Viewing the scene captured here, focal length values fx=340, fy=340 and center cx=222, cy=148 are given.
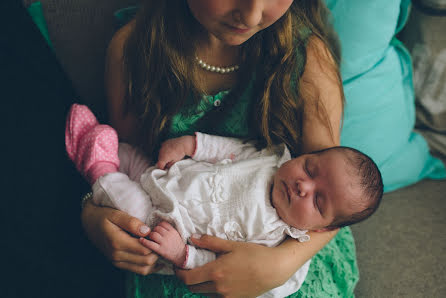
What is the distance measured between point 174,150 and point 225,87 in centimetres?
24

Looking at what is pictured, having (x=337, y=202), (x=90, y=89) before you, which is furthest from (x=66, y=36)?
(x=337, y=202)

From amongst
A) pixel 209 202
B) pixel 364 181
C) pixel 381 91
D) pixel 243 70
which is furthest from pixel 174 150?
pixel 381 91

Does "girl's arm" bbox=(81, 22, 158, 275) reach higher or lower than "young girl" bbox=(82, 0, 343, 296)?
lower

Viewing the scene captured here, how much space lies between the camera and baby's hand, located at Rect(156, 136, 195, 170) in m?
0.92

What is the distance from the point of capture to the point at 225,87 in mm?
1000

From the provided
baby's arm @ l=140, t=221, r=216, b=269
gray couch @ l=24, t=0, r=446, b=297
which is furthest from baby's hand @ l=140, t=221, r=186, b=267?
gray couch @ l=24, t=0, r=446, b=297

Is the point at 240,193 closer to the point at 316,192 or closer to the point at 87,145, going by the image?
the point at 316,192

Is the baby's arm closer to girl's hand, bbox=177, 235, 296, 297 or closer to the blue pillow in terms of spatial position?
girl's hand, bbox=177, 235, 296, 297

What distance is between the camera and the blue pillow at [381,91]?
1058 millimetres

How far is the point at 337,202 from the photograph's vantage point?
0.82 metres

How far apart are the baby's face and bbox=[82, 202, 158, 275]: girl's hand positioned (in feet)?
1.10

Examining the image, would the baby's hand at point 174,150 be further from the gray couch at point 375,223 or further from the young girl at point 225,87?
the gray couch at point 375,223

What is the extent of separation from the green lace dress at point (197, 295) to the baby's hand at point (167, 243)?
127 mm

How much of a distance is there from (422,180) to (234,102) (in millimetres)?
882
